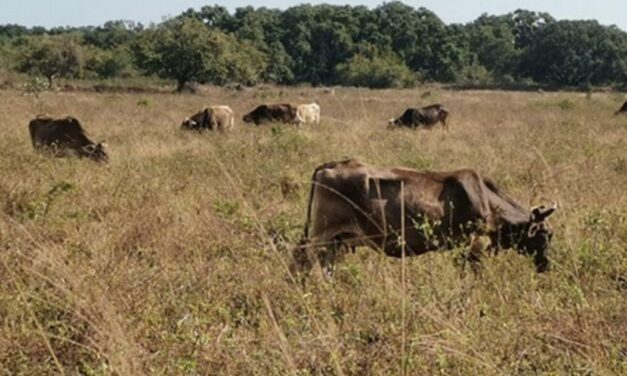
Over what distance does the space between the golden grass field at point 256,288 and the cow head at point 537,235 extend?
137 millimetres

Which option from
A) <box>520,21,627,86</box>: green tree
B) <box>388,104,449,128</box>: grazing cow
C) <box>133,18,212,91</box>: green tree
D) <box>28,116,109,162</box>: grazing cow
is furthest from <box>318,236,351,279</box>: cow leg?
<box>520,21,627,86</box>: green tree

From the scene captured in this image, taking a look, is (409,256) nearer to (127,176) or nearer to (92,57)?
(127,176)

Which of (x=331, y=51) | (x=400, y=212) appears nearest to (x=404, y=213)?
(x=400, y=212)

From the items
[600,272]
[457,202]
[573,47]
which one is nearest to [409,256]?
[457,202]

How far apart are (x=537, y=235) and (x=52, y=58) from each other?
53.7 meters

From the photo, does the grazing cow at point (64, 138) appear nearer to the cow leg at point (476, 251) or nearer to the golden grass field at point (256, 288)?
the golden grass field at point (256, 288)

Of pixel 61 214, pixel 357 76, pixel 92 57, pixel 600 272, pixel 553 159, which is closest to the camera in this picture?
pixel 600 272

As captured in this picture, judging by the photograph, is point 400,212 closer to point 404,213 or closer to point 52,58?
point 404,213

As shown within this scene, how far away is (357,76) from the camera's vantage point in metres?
73.3

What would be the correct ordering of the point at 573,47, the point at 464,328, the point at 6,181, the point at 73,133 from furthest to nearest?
1. the point at 573,47
2. the point at 73,133
3. the point at 6,181
4. the point at 464,328

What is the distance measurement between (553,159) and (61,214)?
28.5ft

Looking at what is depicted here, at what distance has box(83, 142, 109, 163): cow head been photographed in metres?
12.2

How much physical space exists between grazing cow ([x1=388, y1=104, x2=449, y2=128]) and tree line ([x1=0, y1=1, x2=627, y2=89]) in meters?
30.1

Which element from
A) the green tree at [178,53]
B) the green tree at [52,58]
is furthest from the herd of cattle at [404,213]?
the green tree at [52,58]
